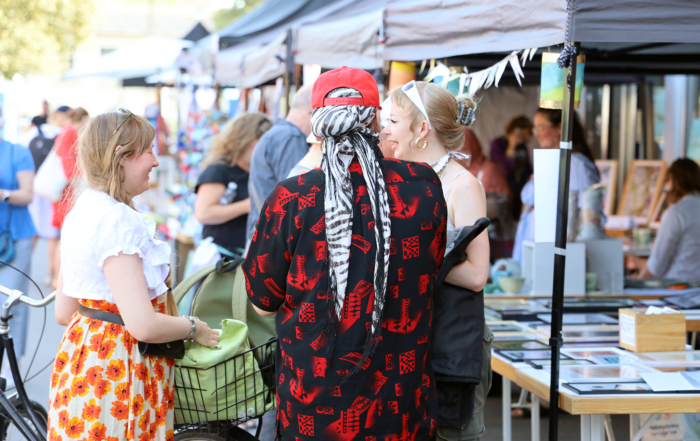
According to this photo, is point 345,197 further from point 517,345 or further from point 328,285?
point 517,345

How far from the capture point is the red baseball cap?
1823 mm

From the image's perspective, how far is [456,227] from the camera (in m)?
2.20

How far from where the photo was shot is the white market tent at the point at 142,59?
32.7ft

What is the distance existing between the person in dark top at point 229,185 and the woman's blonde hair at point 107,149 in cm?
250

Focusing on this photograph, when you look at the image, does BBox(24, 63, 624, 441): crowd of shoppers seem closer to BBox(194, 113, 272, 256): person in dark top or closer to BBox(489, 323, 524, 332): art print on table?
BBox(489, 323, 524, 332): art print on table

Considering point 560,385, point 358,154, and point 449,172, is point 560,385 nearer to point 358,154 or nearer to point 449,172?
point 449,172

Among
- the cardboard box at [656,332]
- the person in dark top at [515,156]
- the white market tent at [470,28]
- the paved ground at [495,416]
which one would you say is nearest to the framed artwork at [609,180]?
the person in dark top at [515,156]

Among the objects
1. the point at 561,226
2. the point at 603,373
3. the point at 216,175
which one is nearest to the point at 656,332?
the point at 603,373

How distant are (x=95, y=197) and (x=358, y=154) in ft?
2.55

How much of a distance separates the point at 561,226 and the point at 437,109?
72cm

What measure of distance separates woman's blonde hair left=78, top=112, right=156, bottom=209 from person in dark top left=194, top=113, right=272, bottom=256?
2.50 m

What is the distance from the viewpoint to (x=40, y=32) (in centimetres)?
2362

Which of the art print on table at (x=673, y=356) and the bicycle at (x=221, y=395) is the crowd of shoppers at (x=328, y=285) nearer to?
the bicycle at (x=221, y=395)

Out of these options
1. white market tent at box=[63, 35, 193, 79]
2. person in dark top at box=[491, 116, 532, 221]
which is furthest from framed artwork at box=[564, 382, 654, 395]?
white market tent at box=[63, 35, 193, 79]
